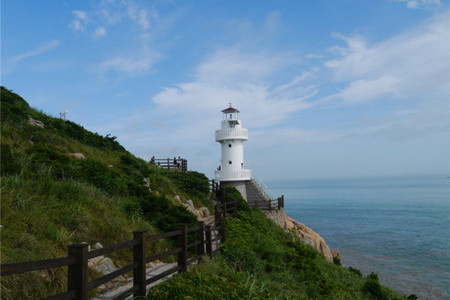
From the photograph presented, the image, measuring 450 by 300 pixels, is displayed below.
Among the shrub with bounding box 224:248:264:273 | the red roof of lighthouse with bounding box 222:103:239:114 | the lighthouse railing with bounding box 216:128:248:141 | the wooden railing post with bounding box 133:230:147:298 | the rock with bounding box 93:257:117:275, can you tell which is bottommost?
the shrub with bounding box 224:248:264:273

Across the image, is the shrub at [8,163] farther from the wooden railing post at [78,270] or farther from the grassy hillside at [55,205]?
the wooden railing post at [78,270]

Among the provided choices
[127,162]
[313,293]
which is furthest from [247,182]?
[313,293]

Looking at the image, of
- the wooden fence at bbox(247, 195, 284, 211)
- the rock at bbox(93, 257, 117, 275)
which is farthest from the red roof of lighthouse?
the rock at bbox(93, 257, 117, 275)

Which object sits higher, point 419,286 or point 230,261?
point 230,261

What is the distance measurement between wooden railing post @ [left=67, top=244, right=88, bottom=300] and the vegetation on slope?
5.08ft

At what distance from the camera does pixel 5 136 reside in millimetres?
12758

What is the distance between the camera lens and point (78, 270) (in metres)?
4.55

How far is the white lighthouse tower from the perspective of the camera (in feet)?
110

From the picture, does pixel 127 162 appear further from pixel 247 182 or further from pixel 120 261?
pixel 247 182

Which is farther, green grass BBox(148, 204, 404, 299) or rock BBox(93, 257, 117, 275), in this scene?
rock BBox(93, 257, 117, 275)

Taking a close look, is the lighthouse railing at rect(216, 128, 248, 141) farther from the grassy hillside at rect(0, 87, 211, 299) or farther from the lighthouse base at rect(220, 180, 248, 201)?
the grassy hillside at rect(0, 87, 211, 299)

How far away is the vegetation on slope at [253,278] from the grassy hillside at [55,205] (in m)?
2.29

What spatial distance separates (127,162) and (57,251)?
490 inches

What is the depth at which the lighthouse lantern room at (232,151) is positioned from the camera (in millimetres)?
33625
